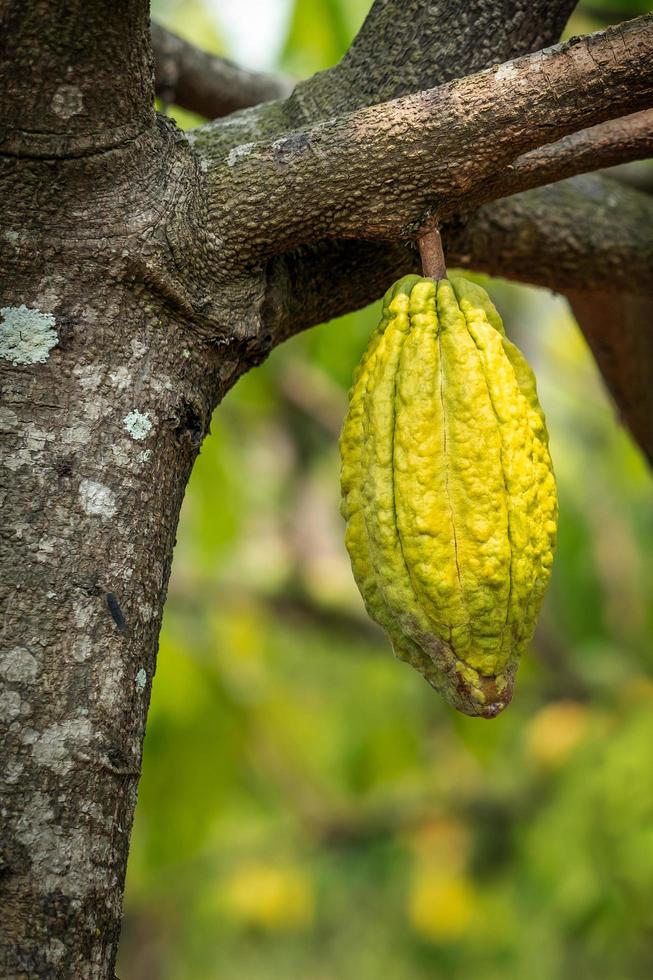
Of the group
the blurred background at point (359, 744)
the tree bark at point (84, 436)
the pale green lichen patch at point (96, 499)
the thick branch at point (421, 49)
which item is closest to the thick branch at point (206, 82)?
the blurred background at point (359, 744)

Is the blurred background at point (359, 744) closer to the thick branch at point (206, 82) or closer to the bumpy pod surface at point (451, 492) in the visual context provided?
the thick branch at point (206, 82)

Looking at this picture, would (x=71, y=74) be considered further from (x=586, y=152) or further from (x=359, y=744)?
(x=359, y=744)

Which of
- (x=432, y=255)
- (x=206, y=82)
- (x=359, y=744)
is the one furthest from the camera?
(x=359, y=744)

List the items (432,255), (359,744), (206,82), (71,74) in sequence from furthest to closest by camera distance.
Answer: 1. (359,744)
2. (206,82)
3. (432,255)
4. (71,74)

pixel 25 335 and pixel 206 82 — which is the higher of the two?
pixel 206 82

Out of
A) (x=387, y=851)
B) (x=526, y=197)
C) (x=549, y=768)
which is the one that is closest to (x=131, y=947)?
(x=387, y=851)

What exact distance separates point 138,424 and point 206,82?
1.24m

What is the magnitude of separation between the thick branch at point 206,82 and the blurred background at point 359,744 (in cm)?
63

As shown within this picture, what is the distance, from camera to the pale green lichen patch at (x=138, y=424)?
1106mm

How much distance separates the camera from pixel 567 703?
4.43m

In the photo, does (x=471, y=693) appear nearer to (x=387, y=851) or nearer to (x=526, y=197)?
(x=526, y=197)

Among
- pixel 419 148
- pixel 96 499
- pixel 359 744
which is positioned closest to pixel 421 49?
pixel 419 148

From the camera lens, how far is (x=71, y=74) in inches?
42.0

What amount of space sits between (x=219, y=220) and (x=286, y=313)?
16cm
